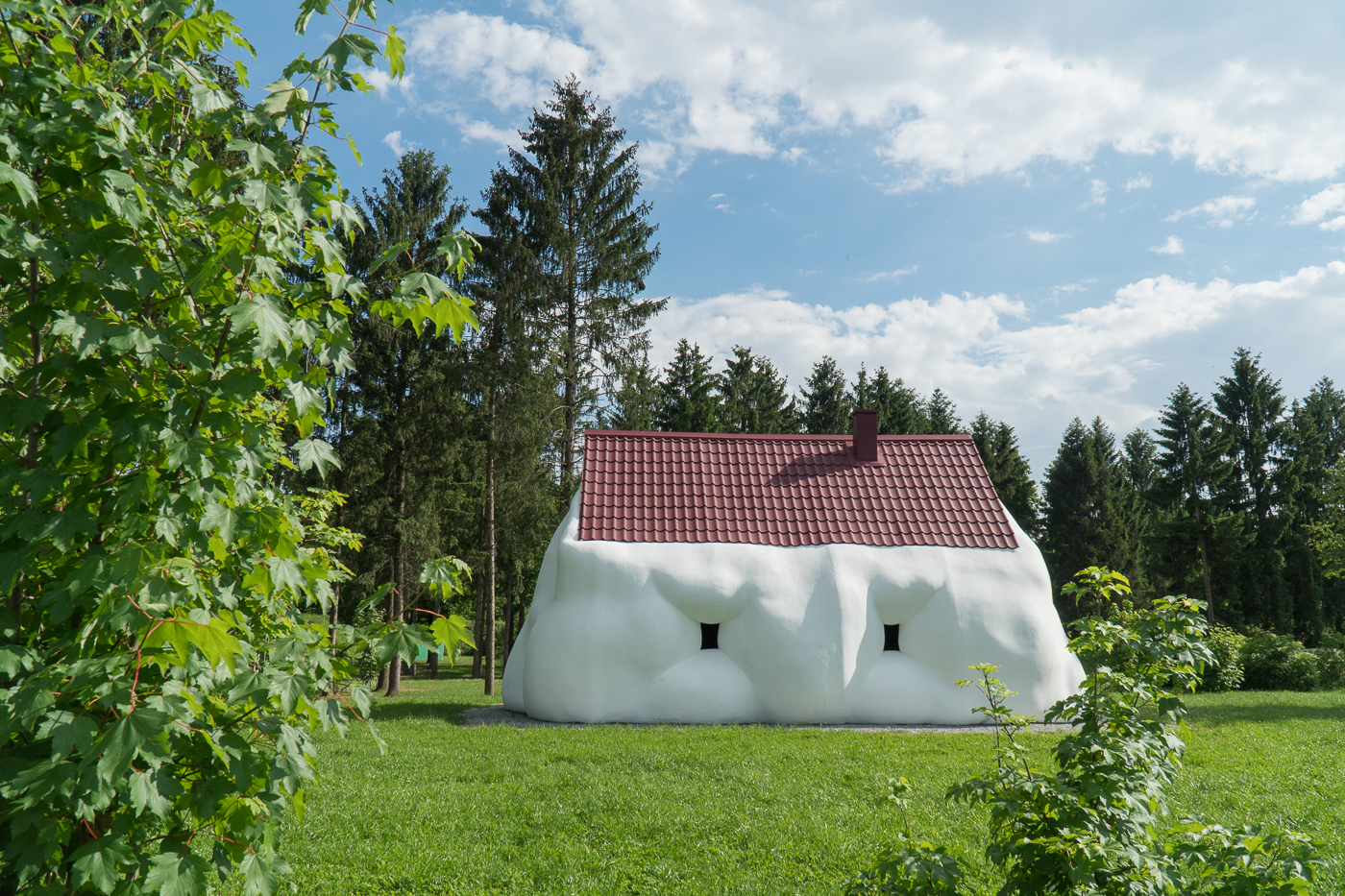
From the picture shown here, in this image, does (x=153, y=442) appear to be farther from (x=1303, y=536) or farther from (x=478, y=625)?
(x=1303, y=536)

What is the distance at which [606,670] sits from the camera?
1235cm

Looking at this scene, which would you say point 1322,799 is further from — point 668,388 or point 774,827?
point 668,388

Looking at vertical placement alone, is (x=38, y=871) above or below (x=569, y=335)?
below

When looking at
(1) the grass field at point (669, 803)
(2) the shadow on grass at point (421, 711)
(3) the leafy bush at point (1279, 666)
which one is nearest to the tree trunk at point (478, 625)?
(2) the shadow on grass at point (421, 711)

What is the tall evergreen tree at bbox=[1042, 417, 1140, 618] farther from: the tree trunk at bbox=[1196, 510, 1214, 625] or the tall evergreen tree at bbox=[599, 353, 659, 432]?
the tall evergreen tree at bbox=[599, 353, 659, 432]

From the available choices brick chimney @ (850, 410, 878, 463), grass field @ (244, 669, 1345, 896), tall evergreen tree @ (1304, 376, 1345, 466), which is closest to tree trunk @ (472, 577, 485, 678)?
brick chimney @ (850, 410, 878, 463)

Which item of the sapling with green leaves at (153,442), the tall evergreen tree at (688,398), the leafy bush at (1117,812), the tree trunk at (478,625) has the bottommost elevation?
the tree trunk at (478,625)

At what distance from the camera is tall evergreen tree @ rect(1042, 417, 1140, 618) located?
4006 centimetres

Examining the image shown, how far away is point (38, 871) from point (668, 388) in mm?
34264

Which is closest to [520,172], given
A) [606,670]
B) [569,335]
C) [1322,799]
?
[569,335]

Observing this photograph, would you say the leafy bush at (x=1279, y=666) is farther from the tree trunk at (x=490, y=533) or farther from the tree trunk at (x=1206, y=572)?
→ the tree trunk at (x=490, y=533)

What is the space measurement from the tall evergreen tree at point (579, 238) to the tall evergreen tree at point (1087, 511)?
30148 millimetres

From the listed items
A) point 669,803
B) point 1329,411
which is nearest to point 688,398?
point 669,803

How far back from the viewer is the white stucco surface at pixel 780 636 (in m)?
12.4
